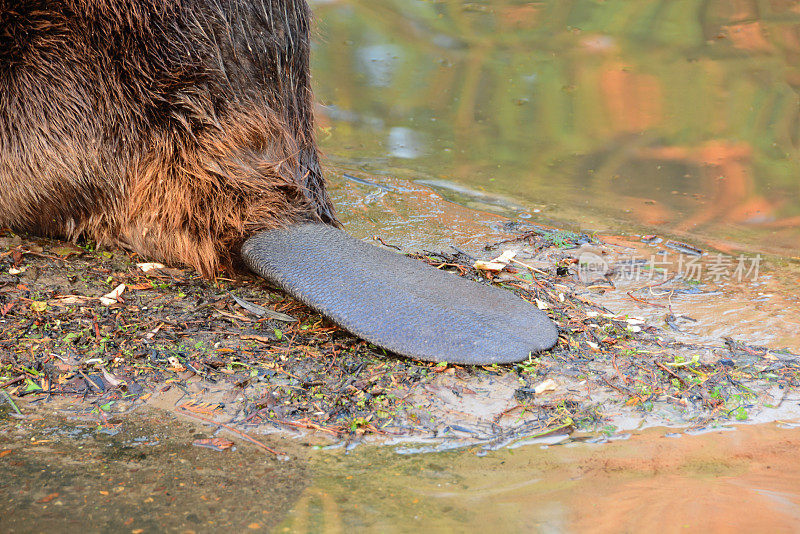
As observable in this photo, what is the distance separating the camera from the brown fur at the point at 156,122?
2.33 metres

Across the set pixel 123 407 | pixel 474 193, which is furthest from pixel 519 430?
pixel 474 193

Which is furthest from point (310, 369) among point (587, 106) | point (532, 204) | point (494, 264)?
point (587, 106)

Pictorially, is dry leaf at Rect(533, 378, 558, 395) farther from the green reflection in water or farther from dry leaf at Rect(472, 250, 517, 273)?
the green reflection in water

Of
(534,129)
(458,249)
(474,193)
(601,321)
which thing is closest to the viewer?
(601,321)

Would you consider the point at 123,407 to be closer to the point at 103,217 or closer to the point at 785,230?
the point at 103,217

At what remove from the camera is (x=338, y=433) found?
6.13 feet

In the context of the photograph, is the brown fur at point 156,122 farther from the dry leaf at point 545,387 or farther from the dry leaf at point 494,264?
the dry leaf at point 545,387

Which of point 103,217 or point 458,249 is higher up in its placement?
point 103,217

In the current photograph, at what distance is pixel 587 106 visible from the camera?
4.86 meters

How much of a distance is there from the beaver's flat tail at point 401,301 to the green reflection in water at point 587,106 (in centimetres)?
141

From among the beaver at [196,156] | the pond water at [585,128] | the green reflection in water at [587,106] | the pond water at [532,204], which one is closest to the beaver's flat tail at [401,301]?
the beaver at [196,156]

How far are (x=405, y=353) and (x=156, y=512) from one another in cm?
76

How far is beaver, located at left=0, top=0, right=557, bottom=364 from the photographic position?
2238 mm

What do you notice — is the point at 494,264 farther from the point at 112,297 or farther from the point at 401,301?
the point at 112,297
